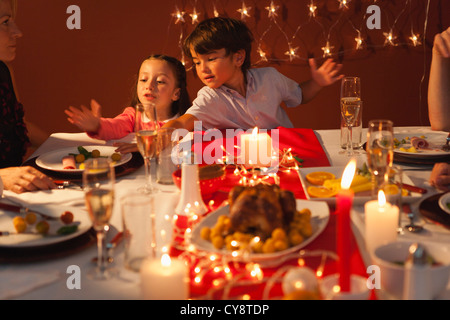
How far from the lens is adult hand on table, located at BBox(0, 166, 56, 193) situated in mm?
1358

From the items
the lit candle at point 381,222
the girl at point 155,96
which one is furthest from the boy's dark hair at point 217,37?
the lit candle at point 381,222

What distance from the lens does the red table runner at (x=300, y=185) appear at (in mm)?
893

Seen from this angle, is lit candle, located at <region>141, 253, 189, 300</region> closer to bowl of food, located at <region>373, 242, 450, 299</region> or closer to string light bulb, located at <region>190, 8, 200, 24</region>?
bowl of food, located at <region>373, 242, 450, 299</region>

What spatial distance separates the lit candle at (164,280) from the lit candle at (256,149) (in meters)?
0.69

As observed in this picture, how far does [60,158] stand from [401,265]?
1172 mm

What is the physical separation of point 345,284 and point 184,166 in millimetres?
545

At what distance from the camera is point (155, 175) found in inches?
58.7

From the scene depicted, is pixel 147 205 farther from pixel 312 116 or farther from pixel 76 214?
pixel 312 116

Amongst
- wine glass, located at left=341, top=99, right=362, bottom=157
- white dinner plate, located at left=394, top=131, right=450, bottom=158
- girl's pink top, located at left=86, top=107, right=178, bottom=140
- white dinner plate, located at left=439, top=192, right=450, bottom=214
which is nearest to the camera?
white dinner plate, located at left=439, top=192, right=450, bottom=214

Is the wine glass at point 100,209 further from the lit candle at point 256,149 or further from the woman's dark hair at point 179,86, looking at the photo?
the woman's dark hair at point 179,86

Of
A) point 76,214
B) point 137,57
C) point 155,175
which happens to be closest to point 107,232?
point 76,214

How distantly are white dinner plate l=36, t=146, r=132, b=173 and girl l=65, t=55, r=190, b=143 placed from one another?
0.63ft

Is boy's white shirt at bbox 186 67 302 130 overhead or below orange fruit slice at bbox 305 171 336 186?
overhead

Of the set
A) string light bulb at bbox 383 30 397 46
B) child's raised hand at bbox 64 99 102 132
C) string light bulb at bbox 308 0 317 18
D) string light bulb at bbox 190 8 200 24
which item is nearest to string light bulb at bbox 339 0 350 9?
string light bulb at bbox 308 0 317 18
